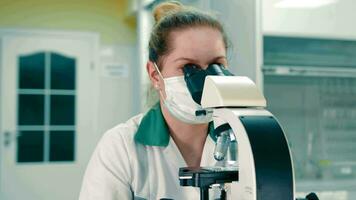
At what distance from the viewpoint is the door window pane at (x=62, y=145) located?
473cm

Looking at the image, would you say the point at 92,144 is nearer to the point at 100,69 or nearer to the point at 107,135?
the point at 100,69

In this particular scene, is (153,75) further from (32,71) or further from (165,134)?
(32,71)

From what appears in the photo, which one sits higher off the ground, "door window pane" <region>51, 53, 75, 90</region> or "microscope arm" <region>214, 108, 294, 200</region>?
"door window pane" <region>51, 53, 75, 90</region>

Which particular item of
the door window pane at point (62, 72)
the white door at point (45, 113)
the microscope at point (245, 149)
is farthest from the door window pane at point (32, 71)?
the microscope at point (245, 149)

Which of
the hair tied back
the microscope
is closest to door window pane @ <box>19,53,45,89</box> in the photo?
the hair tied back

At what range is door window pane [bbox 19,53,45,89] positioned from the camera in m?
4.66

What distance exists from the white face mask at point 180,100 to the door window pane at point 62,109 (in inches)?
145

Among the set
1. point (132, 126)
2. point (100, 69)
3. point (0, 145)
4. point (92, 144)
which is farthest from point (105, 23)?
point (132, 126)

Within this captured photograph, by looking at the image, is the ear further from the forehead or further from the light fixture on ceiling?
the light fixture on ceiling

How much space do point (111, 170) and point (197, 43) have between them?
364mm

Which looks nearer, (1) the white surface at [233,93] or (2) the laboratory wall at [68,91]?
(1) the white surface at [233,93]

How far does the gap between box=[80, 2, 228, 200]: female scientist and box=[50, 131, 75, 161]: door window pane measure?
3587mm

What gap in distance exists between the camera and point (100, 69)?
488cm

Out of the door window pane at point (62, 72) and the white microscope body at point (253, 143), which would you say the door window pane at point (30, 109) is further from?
the white microscope body at point (253, 143)
